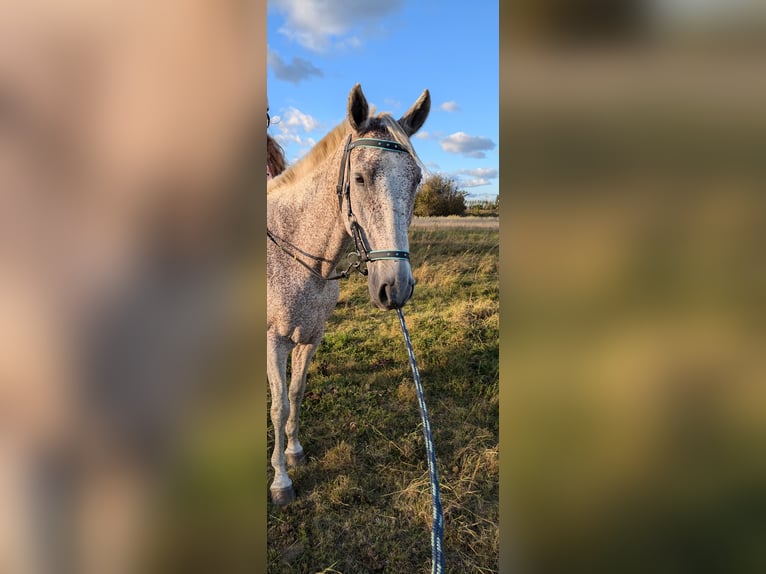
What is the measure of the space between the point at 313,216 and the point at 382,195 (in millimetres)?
568

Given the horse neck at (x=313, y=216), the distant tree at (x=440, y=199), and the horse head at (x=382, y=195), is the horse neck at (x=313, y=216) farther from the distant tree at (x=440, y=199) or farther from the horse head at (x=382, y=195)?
the distant tree at (x=440, y=199)

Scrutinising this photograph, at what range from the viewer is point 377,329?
2953 mm

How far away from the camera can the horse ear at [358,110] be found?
56.5 inches

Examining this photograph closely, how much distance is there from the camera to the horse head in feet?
4.53

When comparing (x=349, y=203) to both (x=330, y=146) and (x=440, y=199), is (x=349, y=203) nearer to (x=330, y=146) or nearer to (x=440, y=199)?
(x=330, y=146)
